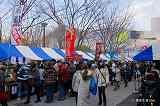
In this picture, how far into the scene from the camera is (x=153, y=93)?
1365 cm

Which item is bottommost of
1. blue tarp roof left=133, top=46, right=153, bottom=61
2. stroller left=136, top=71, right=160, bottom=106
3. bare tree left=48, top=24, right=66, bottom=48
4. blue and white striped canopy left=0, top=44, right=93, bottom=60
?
stroller left=136, top=71, right=160, bottom=106

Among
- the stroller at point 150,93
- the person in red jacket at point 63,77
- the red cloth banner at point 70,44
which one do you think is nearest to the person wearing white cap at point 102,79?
the stroller at point 150,93

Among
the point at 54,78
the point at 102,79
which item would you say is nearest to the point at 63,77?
the point at 54,78

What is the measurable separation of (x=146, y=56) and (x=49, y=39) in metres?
66.1

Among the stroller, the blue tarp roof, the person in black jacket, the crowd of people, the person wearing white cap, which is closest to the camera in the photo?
the stroller

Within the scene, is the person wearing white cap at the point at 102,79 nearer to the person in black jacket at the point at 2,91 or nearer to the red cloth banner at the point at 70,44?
the person in black jacket at the point at 2,91

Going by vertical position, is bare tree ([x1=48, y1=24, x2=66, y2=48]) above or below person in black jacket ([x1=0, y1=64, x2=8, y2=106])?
above

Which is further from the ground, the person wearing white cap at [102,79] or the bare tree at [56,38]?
the bare tree at [56,38]

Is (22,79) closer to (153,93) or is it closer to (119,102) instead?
(119,102)

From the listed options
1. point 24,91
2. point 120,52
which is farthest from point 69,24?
point 120,52

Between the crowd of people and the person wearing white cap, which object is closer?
the crowd of people

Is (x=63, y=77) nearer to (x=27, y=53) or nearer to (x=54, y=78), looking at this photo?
(x=54, y=78)

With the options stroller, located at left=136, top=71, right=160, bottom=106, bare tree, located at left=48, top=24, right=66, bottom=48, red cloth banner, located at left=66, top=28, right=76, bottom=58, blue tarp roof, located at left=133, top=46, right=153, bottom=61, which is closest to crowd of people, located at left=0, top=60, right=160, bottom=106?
blue tarp roof, located at left=133, top=46, right=153, bottom=61

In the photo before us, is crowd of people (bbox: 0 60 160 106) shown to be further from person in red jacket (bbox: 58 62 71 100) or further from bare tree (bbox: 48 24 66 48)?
bare tree (bbox: 48 24 66 48)
